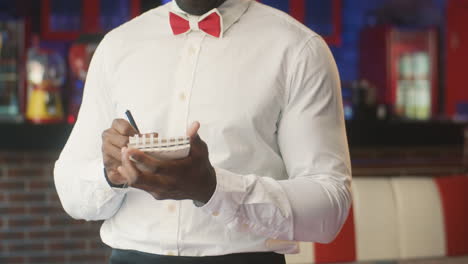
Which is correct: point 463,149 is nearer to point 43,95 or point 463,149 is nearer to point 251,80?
point 43,95

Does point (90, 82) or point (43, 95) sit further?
point (43, 95)

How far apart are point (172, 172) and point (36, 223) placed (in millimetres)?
2879

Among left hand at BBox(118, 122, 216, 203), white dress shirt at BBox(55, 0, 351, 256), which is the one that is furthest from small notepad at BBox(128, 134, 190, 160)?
white dress shirt at BBox(55, 0, 351, 256)

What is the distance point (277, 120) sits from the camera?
1556 mm

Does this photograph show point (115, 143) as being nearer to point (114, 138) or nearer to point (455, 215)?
point (114, 138)

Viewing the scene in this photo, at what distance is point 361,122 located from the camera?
3893mm

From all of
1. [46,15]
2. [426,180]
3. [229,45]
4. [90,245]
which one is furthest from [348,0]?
[229,45]

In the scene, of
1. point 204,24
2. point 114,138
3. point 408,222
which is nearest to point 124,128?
point 114,138

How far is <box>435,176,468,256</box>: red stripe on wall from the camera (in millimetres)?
2682

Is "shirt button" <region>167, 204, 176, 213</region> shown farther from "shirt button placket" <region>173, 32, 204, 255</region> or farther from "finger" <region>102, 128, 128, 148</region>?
"finger" <region>102, 128, 128, 148</region>

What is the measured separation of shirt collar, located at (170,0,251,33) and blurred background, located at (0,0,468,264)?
1047 mm

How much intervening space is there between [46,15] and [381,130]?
3.76m

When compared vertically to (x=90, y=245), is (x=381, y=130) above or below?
above

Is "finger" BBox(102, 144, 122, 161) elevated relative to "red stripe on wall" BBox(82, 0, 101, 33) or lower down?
elevated
